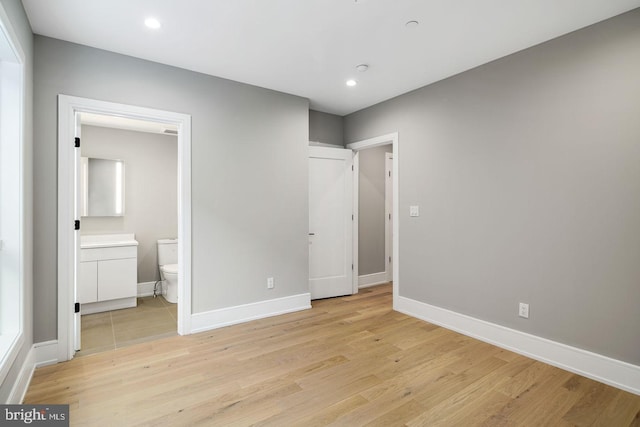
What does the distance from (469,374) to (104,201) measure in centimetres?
473

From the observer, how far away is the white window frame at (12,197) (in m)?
2.02

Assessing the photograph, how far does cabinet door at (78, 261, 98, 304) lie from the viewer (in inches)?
→ 145

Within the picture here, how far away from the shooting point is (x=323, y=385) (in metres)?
2.20

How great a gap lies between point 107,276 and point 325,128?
343 centimetres

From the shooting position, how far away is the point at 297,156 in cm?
384

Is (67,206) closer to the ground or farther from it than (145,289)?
farther from it

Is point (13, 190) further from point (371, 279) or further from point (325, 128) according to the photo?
point (371, 279)

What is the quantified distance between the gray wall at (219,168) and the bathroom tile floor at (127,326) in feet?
1.42

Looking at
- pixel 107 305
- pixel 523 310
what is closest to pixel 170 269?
pixel 107 305

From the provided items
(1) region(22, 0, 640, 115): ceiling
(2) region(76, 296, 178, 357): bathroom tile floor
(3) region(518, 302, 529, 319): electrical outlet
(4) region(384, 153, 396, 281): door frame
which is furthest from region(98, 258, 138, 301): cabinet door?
(3) region(518, 302, 529, 319): electrical outlet

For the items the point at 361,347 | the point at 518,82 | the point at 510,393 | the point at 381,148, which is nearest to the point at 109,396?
the point at 361,347

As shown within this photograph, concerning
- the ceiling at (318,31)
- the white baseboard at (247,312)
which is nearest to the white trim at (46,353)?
the white baseboard at (247,312)

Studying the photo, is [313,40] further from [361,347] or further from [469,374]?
[469,374]

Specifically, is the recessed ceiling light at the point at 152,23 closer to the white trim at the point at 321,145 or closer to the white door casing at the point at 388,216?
the white trim at the point at 321,145
